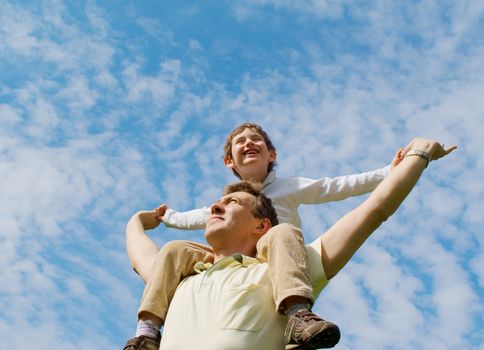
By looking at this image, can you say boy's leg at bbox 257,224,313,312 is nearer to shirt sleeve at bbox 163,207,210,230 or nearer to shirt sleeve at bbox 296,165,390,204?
shirt sleeve at bbox 296,165,390,204

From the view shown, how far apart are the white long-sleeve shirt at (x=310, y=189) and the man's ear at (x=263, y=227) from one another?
4.87 ft

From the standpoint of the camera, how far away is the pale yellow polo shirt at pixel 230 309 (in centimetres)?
349

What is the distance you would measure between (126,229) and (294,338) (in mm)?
2477

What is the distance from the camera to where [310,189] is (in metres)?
6.27

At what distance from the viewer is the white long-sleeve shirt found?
6129 mm

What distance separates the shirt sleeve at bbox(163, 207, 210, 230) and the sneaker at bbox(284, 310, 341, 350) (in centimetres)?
338

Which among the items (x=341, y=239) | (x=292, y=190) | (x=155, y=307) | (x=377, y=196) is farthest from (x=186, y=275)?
(x=292, y=190)

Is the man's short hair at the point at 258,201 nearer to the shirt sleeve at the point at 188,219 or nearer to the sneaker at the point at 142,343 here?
the sneaker at the point at 142,343

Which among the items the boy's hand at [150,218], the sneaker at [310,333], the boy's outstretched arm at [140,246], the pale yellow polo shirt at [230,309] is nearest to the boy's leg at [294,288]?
the sneaker at [310,333]

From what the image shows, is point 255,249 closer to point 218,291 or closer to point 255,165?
point 218,291

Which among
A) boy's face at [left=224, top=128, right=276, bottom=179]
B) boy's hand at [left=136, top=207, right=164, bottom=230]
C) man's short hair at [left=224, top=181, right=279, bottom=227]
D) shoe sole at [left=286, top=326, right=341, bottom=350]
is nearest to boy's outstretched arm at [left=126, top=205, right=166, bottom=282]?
boy's hand at [left=136, top=207, right=164, bottom=230]

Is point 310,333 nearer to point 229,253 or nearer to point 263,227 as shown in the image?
point 229,253

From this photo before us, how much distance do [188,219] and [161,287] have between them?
2.67 m

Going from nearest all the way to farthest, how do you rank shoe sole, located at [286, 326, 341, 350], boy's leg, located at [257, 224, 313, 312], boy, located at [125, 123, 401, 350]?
shoe sole, located at [286, 326, 341, 350], boy, located at [125, 123, 401, 350], boy's leg, located at [257, 224, 313, 312]
